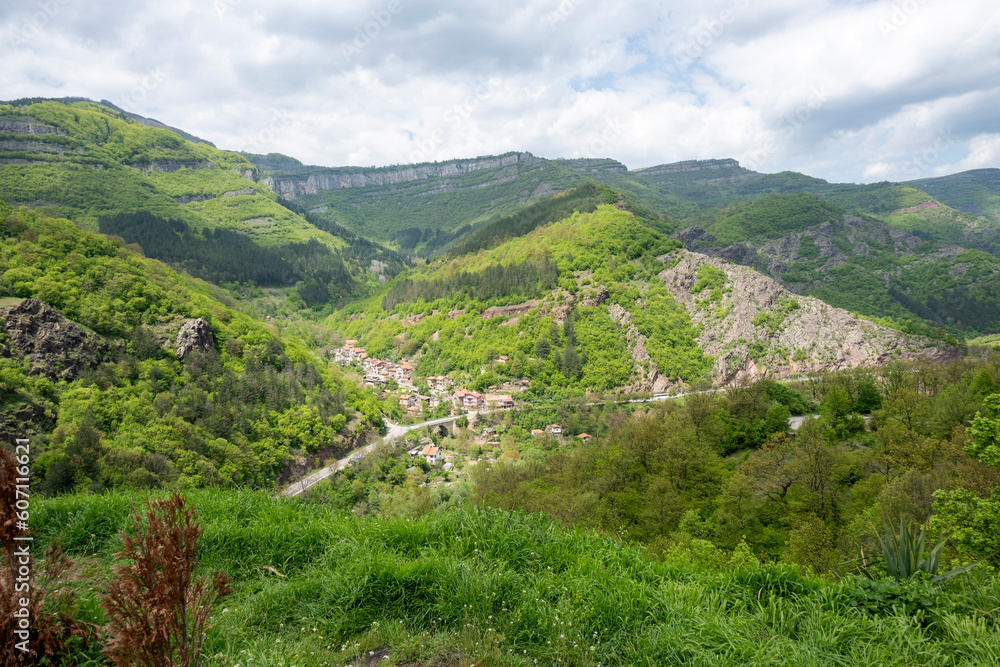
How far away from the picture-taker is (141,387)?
40625 mm

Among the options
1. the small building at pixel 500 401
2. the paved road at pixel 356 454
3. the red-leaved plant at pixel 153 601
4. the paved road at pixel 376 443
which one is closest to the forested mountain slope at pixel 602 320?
the small building at pixel 500 401

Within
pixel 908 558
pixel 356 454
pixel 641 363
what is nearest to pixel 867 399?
pixel 908 558

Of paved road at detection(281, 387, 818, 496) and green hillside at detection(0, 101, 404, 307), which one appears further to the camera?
green hillside at detection(0, 101, 404, 307)

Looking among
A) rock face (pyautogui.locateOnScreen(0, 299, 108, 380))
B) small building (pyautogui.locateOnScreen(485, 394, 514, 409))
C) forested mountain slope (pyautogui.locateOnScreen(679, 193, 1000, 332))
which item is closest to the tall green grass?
rock face (pyautogui.locateOnScreen(0, 299, 108, 380))

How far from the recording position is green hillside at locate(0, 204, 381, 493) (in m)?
31.2

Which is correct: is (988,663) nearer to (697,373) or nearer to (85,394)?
(85,394)

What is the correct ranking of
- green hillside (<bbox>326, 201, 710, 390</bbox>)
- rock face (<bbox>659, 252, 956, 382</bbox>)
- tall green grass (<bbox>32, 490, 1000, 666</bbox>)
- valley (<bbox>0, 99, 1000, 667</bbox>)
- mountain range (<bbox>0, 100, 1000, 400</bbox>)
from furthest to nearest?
green hillside (<bbox>326, 201, 710, 390</bbox>), mountain range (<bbox>0, 100, 1000, 400</bbox>), rock face (<bbox>659, 252, 956, 382</bbox>), valley (<bbox>0, 99, 1000, 667</bbox>), tall green grass (<bbox>32, 490, 1000, 666</bbox>)

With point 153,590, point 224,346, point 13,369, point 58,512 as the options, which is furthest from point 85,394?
point 153,590

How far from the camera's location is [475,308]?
99000mm

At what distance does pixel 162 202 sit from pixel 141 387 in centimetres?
15115

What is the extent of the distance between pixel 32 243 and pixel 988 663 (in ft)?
222

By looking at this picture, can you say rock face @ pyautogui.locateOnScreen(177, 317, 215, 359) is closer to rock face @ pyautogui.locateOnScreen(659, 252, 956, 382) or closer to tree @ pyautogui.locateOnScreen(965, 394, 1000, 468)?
tree @ pyautogui.locateOnScreen(965, 394, 1000, 468)

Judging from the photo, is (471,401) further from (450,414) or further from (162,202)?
(162,202)

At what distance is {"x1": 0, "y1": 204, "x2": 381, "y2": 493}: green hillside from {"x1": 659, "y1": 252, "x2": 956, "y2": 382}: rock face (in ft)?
207
